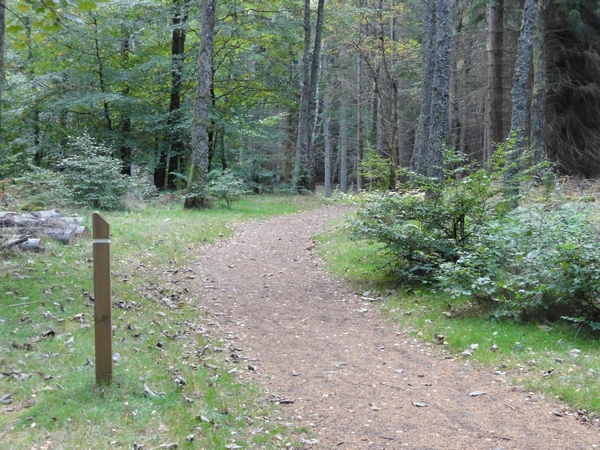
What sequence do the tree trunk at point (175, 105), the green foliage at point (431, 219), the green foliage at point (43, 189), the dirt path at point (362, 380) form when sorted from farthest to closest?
1. the tree trunk at point (175, 105)
2. the green foliage at point (43, 189)
3. the green foliage at point (431, 219)
4. the dirt path at point (362, 380)

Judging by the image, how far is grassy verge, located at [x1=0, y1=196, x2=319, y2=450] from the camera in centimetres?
435

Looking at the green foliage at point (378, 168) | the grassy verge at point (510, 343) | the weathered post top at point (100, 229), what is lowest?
the grassy verge at point (510, 343)

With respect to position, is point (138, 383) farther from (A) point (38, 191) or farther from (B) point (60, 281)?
(A) point (38, 191)

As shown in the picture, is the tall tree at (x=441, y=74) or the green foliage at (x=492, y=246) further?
the tall tree at (x=441, y=74)

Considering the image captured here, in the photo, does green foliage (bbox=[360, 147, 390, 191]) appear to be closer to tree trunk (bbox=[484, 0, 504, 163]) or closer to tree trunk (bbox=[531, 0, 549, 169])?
tree trunk (bbox=[484, 0, 504, 163])

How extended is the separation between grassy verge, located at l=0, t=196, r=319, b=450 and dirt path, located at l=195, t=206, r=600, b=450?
40 cm

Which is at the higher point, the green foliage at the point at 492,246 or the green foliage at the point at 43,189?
the green foliage at the point at 43,189

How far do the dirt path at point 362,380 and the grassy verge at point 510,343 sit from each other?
0.23 metres

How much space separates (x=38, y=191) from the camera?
593 inches

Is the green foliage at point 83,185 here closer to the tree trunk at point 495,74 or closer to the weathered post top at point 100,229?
the weathered post top at point 100,229

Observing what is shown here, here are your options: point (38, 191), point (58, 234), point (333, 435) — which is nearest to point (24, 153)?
point (38, 191)

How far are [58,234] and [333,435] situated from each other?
8172mm

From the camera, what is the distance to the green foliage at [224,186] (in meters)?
18.0

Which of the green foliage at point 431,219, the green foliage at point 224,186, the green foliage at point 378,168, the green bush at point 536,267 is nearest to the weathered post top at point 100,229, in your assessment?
the green bush at point 536,267
